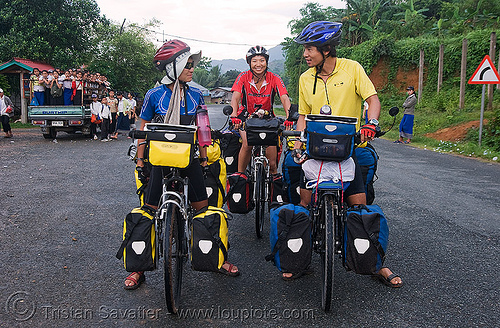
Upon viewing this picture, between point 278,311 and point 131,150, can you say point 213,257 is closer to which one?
point 278,311

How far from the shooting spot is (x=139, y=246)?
132 inches

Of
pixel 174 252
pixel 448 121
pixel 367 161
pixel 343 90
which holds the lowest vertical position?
pixel 174 252

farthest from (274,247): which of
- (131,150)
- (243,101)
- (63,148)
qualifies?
(63,148)

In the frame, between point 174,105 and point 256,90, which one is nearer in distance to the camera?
point 174,105

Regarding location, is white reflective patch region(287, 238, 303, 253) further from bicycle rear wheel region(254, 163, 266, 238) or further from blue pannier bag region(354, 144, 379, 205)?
bicycle rear wheel region(254, 163, 266, 238)

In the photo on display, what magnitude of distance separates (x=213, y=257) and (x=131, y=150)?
125 cm

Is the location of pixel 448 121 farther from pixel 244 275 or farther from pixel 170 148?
pixel 170 148

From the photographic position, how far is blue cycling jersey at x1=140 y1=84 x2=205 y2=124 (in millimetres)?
3846

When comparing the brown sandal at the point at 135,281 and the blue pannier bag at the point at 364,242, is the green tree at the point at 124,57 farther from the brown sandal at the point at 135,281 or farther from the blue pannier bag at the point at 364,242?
the blue pannier bag at the point at 364,242

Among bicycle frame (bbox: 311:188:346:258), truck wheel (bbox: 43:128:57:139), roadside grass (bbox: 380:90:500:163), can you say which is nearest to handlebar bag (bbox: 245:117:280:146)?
bicycle frame (bbox: 311:188:346:258)

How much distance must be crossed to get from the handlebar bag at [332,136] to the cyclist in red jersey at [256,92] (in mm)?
2172

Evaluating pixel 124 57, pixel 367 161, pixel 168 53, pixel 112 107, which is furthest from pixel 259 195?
pixel 124 57

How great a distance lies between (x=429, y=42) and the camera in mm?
27062

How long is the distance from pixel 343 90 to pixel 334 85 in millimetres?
93
